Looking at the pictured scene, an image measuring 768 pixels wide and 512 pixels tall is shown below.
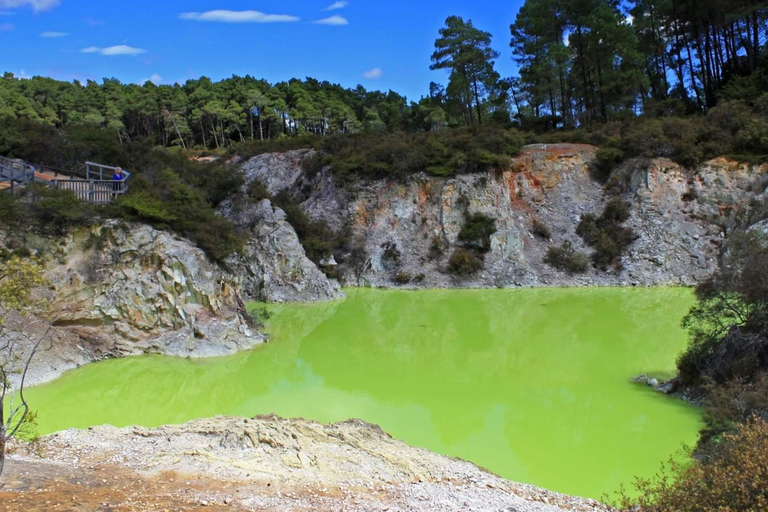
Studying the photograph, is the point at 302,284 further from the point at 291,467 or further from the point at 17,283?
the point at 17,283

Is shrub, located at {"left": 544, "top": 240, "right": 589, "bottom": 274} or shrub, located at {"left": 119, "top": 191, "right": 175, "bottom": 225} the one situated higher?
shrub, located at {"left": 119, "top": 191, "right": 175, "bottom": 225}

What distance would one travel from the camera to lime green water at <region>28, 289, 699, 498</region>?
32.8ft

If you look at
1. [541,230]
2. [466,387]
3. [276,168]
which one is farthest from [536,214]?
[466,387]

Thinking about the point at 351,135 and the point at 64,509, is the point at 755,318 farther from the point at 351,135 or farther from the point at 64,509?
the point at 351,135

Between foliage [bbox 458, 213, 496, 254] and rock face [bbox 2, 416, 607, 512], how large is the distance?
21198 millimetres

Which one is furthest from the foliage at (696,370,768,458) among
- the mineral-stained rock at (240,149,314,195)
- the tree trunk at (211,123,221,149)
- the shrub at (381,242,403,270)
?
the tree trunk at (211,123,221,149)

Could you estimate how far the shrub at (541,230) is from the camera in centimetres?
3095

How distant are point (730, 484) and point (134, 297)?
15653 millimetres

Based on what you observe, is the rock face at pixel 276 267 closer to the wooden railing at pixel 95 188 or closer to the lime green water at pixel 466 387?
the lime green water at pixel 466 387

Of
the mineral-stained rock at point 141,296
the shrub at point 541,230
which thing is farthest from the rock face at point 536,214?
the mineral-stained rock at point 141,296

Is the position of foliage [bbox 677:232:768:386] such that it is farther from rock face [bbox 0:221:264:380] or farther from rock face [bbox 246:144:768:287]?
rock face [bbox 246:144:768:287]

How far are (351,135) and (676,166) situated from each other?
19393 millimetres

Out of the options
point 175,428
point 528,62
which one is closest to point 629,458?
point 175,428

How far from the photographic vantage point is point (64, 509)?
617 cm
